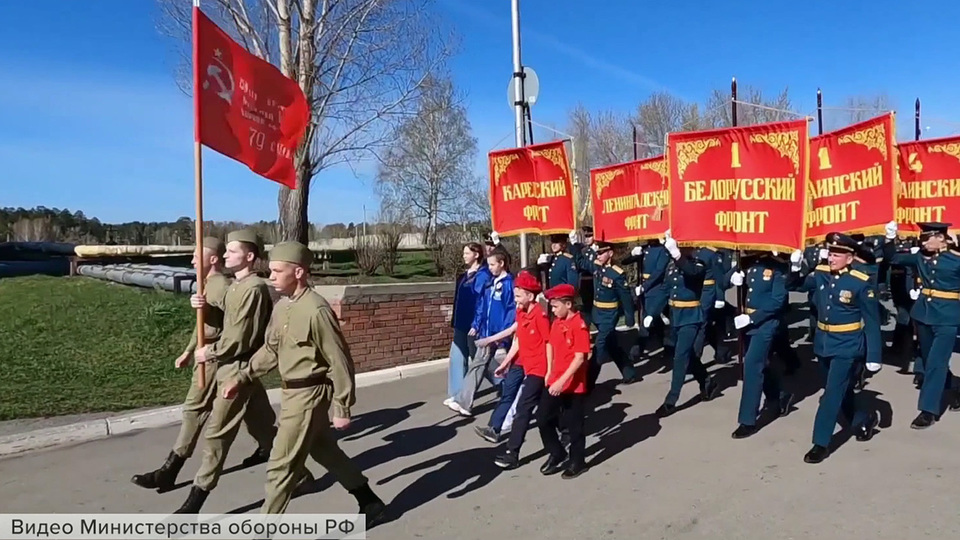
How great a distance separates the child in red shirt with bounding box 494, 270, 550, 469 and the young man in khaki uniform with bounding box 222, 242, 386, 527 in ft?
5.75

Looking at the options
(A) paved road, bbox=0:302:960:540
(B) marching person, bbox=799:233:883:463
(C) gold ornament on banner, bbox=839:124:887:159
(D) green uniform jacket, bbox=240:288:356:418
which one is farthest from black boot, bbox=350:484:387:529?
(C) gold ornament on banner, bbox=839:124:887:159

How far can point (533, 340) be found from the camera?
240 inches

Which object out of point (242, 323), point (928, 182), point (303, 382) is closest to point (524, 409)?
point (303, 382)

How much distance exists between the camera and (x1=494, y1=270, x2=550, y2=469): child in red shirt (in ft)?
19.2

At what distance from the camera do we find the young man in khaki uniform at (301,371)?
4.27m

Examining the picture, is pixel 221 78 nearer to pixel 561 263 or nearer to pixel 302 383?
pixel 302 383

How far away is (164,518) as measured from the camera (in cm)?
480

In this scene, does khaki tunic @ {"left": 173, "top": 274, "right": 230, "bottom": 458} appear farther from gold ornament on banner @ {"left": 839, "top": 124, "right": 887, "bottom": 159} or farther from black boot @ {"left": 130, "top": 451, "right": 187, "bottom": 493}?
gold ornament on banner @ {"left": 839, "top": 124, "right": 887, "bottom": 159}

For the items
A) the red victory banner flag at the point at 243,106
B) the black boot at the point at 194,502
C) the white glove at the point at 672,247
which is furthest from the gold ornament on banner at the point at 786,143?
the black boot at the point at 194,502

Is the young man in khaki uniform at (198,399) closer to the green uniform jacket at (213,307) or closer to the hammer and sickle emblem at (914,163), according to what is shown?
the green uniform jacket at (213,307)

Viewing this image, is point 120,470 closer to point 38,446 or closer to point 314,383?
point 38,446

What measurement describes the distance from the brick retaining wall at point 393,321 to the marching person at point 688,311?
11.5 ft

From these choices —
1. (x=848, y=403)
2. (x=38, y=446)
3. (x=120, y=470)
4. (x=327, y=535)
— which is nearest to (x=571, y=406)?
(x=327, y=535)

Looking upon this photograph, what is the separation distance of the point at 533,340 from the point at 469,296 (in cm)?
171
